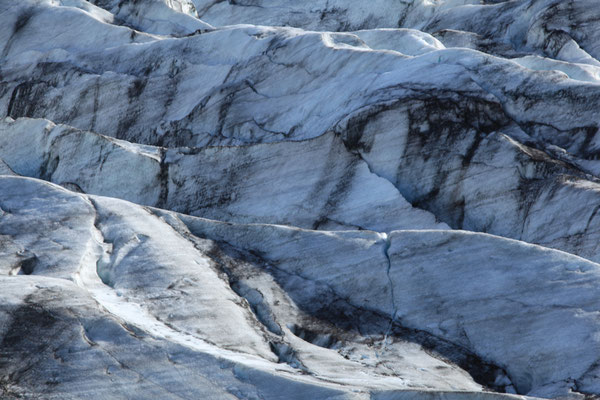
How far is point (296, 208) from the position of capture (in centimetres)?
2414

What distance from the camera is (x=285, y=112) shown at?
27688mm

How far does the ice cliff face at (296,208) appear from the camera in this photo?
49.4 ft

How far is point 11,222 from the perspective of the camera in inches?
723

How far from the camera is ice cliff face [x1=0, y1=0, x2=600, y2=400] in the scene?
49.4 feet

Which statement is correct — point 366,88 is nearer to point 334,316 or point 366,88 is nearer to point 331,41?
point 331,41

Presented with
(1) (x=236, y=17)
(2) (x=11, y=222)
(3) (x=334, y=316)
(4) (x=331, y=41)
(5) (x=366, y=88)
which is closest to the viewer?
(3) (x=334, y=316)

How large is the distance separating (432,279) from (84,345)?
264 inches

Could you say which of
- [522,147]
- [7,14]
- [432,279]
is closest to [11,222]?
[432,279]

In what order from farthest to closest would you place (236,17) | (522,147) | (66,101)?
(236,17), (66,101), (522,147)

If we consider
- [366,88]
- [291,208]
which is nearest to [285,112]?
[366,88]

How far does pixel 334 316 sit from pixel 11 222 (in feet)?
22.4

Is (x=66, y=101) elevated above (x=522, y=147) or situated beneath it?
situated beneath

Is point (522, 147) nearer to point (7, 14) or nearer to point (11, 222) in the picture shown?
point (11, 222)

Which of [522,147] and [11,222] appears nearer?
[11,222]
